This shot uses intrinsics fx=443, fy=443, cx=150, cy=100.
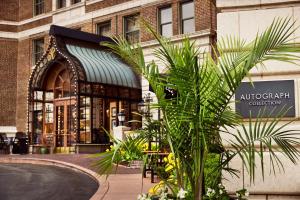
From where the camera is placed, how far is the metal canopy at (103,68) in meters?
21.7

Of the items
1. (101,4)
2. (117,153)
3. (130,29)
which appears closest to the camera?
(117,153)

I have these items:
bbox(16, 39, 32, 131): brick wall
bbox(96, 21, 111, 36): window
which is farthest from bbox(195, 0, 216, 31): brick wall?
bbox(16, 39, 32, 131): brick wall

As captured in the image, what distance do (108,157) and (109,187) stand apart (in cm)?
478

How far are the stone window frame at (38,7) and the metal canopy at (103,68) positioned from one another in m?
7.41

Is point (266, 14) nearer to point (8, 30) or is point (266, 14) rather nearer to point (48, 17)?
point (48, 17)

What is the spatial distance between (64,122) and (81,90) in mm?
2527

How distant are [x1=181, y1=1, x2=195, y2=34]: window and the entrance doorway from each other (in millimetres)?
6898

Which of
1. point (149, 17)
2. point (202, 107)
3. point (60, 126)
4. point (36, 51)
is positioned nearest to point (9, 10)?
point (36, 51)

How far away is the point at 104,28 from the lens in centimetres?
2609

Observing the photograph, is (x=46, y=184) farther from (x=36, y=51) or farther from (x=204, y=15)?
(x=36, y=51)

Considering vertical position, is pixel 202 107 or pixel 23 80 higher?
pixel 23 80

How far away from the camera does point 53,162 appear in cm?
1625

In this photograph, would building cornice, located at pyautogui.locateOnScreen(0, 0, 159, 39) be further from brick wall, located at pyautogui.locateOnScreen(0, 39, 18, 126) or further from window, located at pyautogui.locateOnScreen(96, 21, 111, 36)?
brick wall, located at pyautogui.locateOnScreen(0, 39, 18, 126)

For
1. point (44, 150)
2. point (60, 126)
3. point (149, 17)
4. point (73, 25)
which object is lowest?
point (44, 150)
